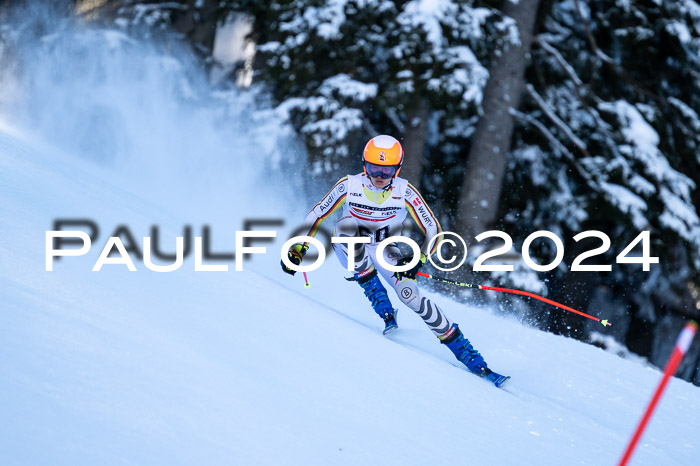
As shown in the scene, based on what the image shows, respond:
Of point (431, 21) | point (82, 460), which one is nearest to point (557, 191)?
point (431, 21)

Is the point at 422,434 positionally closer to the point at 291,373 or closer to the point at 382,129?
the point at 291,373

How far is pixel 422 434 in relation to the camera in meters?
3.51

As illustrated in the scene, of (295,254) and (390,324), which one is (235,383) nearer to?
(295,254)

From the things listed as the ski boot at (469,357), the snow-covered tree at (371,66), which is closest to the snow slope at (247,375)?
the ski boot at (469,357)

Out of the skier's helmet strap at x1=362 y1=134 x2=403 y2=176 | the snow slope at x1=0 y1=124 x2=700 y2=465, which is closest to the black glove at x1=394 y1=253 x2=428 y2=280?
the snow slope at x1=0 y1=124 x2=700 y2=465

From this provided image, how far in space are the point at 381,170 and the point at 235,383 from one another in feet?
8.81

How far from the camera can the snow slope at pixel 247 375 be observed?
2.56 metres

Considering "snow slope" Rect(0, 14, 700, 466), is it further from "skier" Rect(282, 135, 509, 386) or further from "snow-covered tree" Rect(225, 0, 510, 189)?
"snow-covered tree" Rect(225, 0, 510, 189)

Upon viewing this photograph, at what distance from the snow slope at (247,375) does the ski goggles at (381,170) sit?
123 cm

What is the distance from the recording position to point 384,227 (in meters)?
6.11

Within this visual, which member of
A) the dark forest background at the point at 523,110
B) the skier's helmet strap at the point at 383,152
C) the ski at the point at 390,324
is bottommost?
the ski at the point at 390,324

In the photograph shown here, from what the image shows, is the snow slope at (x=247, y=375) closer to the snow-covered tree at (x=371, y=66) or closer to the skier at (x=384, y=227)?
the skier at (x=384, y=227)

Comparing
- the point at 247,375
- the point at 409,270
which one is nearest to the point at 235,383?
the point at 247,375

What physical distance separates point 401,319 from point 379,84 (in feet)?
18.4
